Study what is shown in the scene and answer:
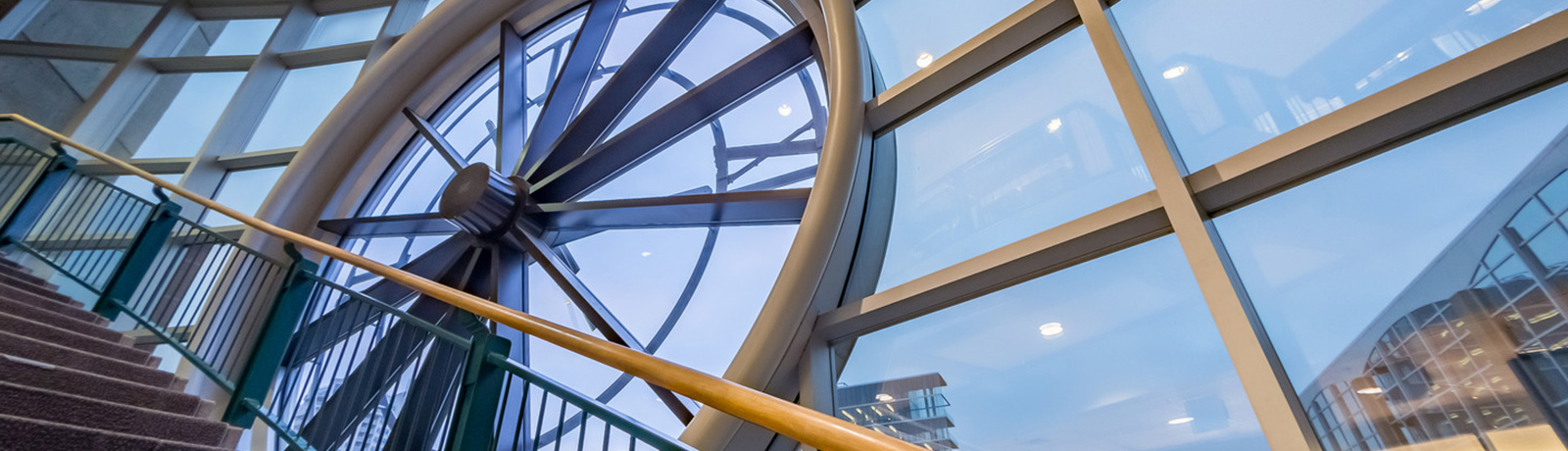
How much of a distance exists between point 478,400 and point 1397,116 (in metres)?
3.28

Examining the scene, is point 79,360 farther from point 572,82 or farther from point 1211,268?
point 1211,268

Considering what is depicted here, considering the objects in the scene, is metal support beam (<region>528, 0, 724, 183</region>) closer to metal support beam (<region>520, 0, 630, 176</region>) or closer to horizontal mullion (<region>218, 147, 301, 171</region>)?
metal support beam (<region>520, 0, 630, 176</region>)

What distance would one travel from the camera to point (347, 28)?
1108cm

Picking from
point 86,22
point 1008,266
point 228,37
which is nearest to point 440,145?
point 1008,266

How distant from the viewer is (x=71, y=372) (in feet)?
10.0

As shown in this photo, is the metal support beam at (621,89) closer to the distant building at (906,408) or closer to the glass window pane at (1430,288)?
the distant building at (906,408)

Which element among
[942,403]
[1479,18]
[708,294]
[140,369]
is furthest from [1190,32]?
[140,369]

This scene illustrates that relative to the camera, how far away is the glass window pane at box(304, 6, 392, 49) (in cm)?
1080

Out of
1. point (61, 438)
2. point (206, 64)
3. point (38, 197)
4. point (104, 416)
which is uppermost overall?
point (206, 64)

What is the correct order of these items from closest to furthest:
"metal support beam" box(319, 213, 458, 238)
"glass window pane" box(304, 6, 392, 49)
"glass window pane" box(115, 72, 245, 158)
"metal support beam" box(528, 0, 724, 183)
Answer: "metal support beam" box(528, 0, 724, 183), "metal support beam" box(319, 213, 458, 238), "glass window pane" box(115, 72, 245, 158), "glass window pane" box(304, 6, 392, 49)

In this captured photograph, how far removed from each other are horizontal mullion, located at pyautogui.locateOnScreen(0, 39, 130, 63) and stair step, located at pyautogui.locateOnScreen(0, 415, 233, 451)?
11.4 metres

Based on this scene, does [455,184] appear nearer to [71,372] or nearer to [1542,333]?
[71,372]

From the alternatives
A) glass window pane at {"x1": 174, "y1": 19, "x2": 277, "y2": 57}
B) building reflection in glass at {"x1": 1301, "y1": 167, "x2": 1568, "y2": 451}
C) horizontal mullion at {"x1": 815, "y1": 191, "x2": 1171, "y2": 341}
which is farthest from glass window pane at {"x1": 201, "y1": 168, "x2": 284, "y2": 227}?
building reflection in glass at {"x1": 1301, "y1": 167, "x2": 1568, "y2": 451}

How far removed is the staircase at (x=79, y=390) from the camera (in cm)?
250
